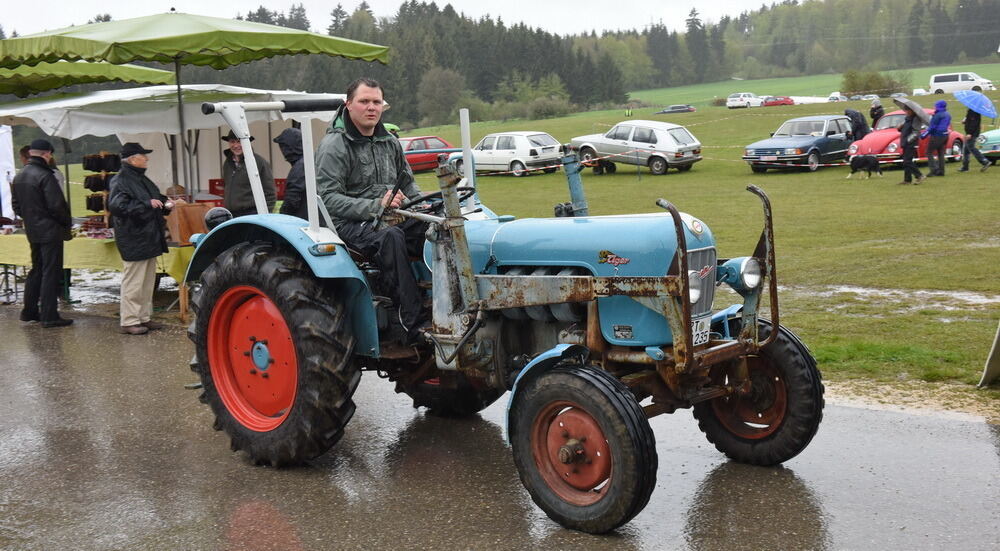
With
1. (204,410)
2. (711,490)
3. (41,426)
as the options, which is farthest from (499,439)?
(41,426)

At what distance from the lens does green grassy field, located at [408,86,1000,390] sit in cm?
763

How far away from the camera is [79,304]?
11.8m

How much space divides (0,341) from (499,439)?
6143 millimetres

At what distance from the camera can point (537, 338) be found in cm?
503

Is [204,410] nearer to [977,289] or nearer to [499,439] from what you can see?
[499,439]

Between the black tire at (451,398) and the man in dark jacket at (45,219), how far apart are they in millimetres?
5604

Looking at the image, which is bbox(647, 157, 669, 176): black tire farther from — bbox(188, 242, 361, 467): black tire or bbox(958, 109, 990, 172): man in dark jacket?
bbox(188, 242, 361, 467): black tire

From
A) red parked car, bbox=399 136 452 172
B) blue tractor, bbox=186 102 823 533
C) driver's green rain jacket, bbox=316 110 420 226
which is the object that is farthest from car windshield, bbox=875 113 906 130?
driver's green rain jacket, bbox=316 110 420 226

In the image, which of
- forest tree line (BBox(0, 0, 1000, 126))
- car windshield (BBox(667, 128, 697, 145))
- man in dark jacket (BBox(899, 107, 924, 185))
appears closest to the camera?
man in dark jacket (BBox(899, 107, 924, 185))

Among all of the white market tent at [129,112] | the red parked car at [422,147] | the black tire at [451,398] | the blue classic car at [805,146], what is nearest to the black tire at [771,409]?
the black tire at [451,398]

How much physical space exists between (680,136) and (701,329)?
2695 centimetres

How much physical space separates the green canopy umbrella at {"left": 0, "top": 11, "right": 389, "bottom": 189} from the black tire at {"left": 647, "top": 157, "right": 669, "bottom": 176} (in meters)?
19.9

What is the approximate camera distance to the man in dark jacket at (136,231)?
9.58m

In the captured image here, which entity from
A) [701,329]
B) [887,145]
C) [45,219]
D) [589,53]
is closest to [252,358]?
[701,329]
